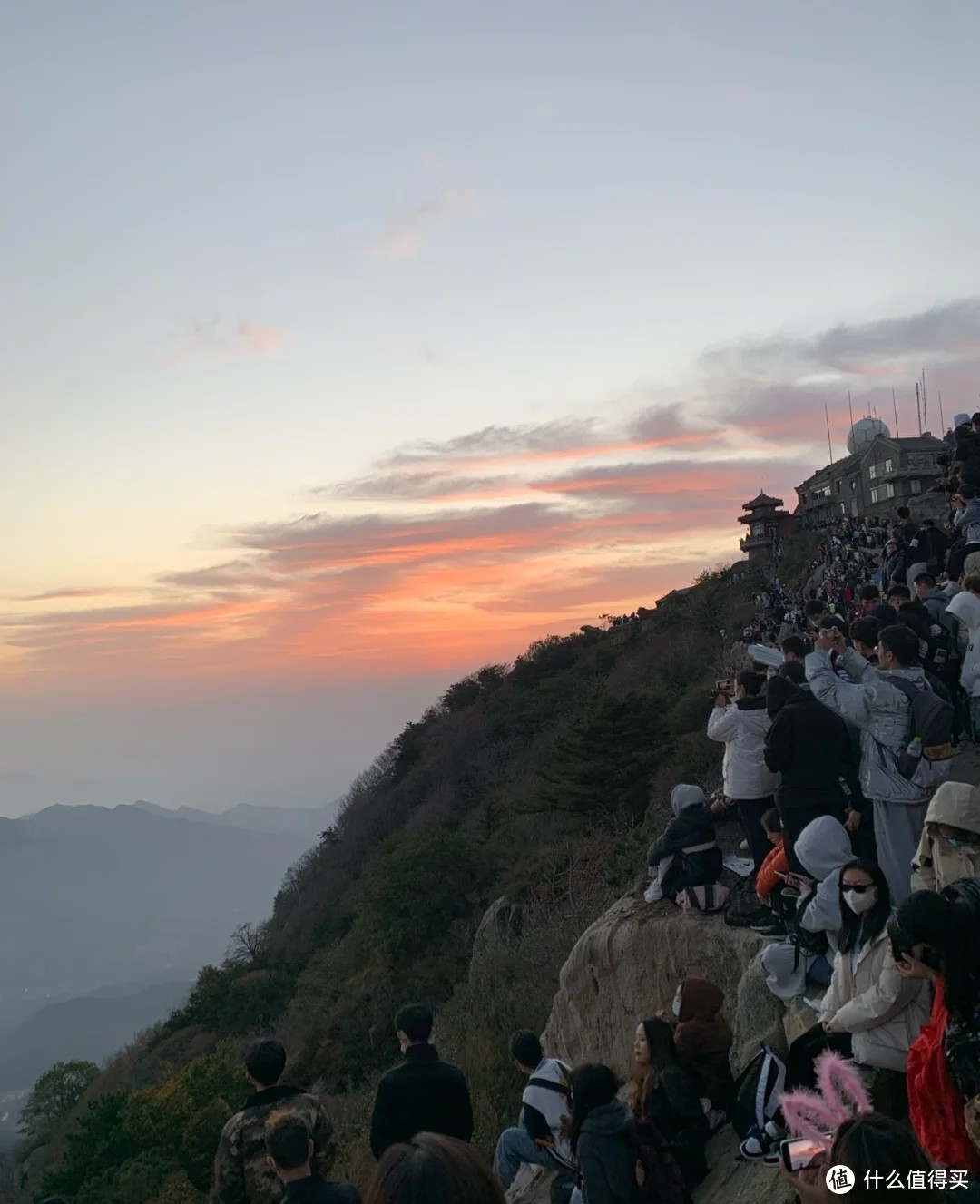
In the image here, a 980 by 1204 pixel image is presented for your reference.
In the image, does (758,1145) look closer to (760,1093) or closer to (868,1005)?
(760,1093)

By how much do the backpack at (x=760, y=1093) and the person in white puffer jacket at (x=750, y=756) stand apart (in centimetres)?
272

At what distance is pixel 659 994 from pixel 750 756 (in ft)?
7.29

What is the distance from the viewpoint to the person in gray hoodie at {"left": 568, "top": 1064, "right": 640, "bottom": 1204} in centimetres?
410

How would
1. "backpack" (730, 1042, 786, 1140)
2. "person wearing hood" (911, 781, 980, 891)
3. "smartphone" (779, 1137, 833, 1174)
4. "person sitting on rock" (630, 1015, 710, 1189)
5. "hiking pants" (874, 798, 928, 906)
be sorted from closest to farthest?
"smartphone" (779, 1137, 833, 1174) < "person wearing hood" (911, 781, 980, 891) < "backpack" (730, 1042, 786, 1140) < "person sitting on rock" (630, 1015, 710, 1189) < "hiking pants" (874, 798, 928, 906)

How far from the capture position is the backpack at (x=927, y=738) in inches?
217

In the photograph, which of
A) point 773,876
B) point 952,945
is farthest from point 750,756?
point 952,945

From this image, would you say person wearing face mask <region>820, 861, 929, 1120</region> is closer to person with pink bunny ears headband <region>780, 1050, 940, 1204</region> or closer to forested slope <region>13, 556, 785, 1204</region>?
person with pink bunny ears headband <region>780, 1050, 940, 1204</region>

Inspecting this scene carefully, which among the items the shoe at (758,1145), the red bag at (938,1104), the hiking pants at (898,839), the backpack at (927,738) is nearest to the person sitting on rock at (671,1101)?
the shoe at (758,1145)

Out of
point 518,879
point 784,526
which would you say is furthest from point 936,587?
point 784,526

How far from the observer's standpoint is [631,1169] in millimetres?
4133

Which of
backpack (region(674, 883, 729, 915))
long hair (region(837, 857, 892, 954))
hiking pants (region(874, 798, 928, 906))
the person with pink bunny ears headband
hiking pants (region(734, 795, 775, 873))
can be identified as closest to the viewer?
the person with pink bunny ears headband

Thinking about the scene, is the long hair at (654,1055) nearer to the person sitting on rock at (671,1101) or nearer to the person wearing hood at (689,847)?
the person sitting on rock at (671,1101)

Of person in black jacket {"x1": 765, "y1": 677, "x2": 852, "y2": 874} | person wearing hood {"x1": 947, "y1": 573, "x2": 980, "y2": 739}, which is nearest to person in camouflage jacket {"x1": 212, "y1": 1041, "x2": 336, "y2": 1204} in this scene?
person in black jacket {"x1": 765, "y1": 677, "x2": 852, "y2": 874}

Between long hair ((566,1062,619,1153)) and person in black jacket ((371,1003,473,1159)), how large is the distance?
66cm
